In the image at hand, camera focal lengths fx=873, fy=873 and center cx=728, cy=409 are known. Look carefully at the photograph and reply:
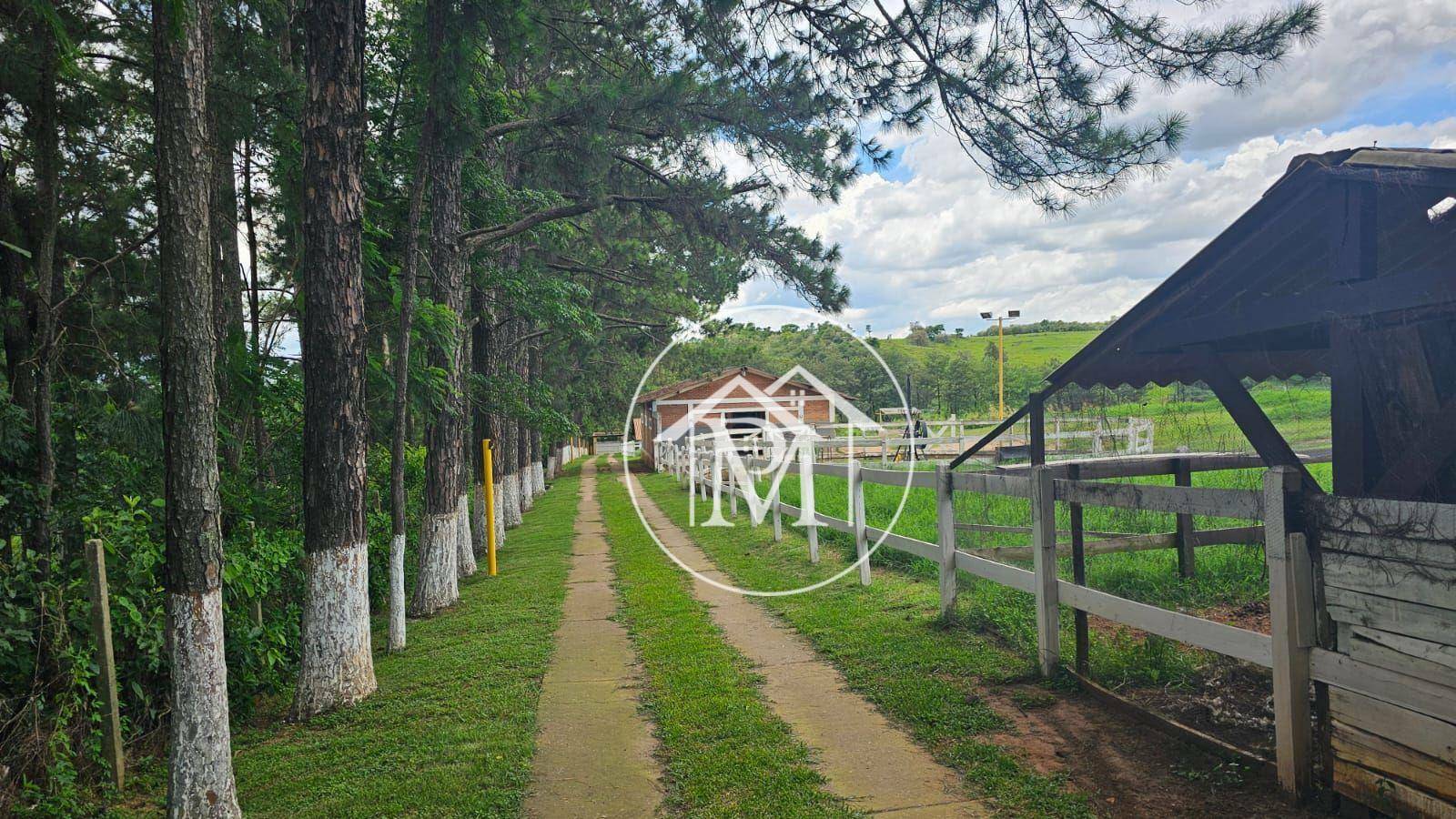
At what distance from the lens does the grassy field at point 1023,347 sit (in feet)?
219

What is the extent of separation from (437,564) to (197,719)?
18.4 feet

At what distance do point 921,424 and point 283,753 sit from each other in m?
28.1

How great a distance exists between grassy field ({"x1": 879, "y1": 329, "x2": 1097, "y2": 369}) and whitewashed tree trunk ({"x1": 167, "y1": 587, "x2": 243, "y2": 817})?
6074 centimetres

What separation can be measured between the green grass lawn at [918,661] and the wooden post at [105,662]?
4256 mm

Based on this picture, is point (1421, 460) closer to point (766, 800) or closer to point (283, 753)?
point (766, 800)

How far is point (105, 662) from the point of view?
4.55 meters

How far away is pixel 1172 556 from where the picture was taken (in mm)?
8523

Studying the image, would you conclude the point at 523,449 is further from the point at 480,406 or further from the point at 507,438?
the point at 480,406

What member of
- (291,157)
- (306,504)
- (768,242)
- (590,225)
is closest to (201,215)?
(306,504)

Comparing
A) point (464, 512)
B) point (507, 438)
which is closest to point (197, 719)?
point (464, 512)

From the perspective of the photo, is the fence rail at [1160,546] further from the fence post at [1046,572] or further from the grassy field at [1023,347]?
the grassy field at [1023,347]

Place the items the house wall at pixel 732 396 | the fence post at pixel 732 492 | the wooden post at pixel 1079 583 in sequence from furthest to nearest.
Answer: the house wall at pixel 732 396 → the fence post at pixel 732 492 → the wooden post at pixel 1079 583

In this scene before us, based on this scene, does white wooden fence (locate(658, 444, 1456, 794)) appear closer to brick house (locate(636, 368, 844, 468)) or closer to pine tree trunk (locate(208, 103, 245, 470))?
pine tree trunk (locate(208, 103, 245, 470))

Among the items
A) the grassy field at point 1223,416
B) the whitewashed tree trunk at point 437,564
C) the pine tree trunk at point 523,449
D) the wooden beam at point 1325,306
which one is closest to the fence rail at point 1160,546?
the wooden beam at point 1325,306
